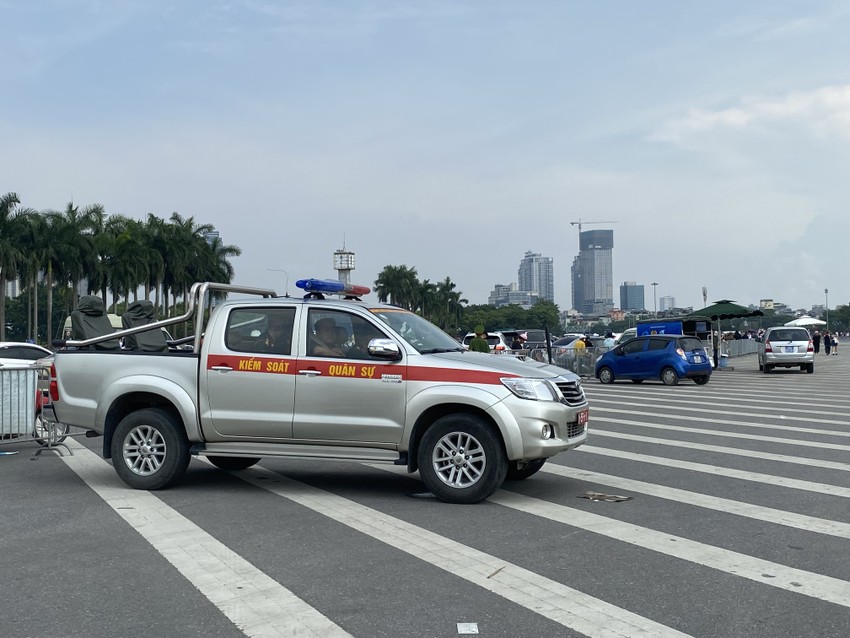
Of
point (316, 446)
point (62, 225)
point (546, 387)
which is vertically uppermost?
point (62, 225)

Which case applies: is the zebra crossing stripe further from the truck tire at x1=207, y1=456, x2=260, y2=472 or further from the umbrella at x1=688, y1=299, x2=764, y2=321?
the umbrella at x1=688, y1=299, x2=764, y2=321

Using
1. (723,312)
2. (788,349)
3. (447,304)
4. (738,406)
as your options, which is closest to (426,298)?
(447,304)

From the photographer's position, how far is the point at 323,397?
8703 millimetres

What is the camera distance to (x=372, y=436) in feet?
28.1

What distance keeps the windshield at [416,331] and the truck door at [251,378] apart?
927 mm

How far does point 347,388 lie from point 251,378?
99cm

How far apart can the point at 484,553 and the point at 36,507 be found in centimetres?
440

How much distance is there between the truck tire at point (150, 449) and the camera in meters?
9.14

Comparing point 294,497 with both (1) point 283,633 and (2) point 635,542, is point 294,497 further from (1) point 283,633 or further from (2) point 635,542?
(1) point 283,633

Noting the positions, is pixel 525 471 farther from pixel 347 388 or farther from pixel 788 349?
pixel 788 349

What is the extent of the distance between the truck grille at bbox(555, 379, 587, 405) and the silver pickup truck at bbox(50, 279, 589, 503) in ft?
0.04

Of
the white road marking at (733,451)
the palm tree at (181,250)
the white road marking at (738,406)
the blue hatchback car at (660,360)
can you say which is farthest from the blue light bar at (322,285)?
the palm tree at (181,250)

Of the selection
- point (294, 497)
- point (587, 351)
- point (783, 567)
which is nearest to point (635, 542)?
point (783, 567)

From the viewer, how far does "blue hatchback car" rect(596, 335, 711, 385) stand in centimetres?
2662
